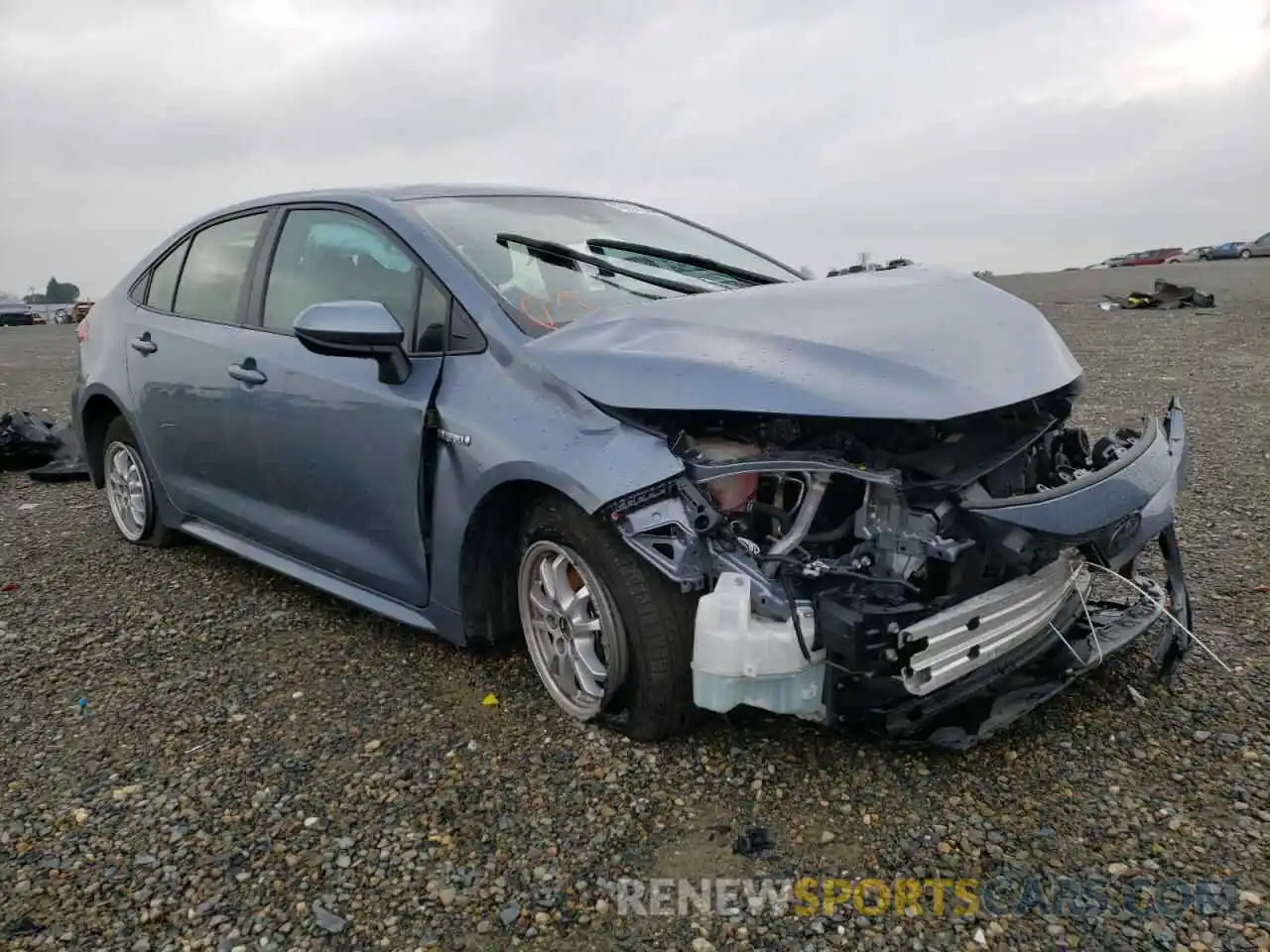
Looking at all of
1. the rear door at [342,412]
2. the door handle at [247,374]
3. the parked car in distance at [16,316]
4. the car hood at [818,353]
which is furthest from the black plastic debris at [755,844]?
the parked car in distance at [16,316]

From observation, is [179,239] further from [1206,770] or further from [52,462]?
[1206,770]

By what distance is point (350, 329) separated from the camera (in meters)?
2.90

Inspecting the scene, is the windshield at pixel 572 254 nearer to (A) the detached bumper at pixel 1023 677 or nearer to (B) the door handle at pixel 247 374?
(B) the door handle at pixel 247 374

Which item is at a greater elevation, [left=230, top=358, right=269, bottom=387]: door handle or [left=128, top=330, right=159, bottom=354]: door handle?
[left=128, top=330, right=159, bottom=354]: door handle

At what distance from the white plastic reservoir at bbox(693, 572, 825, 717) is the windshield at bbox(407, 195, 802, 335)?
1.02 metres

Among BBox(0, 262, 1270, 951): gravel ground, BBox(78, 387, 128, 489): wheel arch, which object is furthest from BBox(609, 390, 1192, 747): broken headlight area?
BBox(78, 387, 128, 489): wheel arch

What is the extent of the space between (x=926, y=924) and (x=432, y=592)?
5.61 feet

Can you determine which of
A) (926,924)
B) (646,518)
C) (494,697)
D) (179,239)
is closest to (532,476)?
(646,518)

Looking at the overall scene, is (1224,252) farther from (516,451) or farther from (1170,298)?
(516,451)

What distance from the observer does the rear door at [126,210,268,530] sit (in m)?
3.93

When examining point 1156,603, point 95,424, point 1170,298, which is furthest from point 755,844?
point 1170,298

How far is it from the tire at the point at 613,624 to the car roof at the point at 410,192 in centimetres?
140

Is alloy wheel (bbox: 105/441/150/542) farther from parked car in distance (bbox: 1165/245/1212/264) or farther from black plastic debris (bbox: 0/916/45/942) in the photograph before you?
parked car in distance (bbox: 1165/245/1212/264)

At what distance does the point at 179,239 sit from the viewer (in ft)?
15.0
